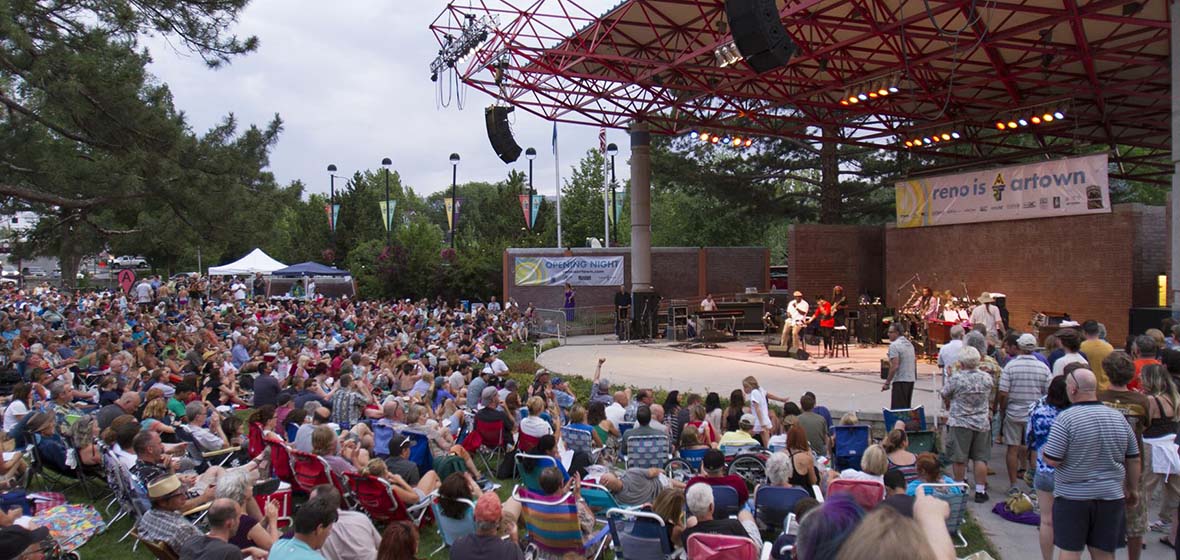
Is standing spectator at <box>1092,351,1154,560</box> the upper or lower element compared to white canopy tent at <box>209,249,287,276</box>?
lower

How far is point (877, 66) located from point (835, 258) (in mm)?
6814

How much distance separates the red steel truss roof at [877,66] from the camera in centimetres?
1576

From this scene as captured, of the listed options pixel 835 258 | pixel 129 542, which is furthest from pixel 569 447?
pixel 835 258

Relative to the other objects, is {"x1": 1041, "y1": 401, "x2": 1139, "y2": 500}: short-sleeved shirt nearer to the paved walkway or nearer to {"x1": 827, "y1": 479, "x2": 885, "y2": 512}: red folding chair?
{"x1": 827, "y1": 479, "x2": 885, "y2": 512}: red folding chair

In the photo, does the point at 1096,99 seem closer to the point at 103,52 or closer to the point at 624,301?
the point at 624,301

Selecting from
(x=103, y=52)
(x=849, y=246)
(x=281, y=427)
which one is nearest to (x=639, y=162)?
(x=849, y=246)

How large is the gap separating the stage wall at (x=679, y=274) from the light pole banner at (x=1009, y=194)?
803 cm

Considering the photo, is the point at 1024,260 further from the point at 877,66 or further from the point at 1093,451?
the point at 1093,451

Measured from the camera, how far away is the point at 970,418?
24.6ft

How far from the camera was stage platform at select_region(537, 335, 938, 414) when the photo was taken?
12867mm

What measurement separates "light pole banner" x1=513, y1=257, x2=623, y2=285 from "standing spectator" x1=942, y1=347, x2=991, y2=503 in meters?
20.8

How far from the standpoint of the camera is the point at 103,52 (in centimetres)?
1070

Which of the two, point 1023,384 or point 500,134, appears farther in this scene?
point 500,134

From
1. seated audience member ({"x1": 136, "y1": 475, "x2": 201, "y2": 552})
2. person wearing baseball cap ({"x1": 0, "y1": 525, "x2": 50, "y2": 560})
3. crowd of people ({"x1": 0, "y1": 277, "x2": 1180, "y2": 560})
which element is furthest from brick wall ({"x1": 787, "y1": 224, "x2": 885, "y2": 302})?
person wearing baseball cap ({"x1": 0, "y1": 525, "x2": 50, "y2": 560})
